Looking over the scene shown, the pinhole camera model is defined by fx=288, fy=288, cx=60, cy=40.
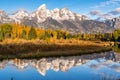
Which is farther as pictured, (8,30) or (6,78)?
(8,30)

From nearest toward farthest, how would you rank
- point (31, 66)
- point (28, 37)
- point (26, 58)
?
point (31, 66) < point (26, 58) < point (28, 37)

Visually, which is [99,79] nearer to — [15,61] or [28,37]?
[15,61]

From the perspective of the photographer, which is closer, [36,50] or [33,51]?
[33,51]

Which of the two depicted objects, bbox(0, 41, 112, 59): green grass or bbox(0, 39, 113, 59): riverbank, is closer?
bbox(0, 41, 112, 59): green grass

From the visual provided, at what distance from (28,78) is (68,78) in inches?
240

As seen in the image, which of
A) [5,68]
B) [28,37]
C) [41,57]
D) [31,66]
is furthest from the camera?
[28,37]

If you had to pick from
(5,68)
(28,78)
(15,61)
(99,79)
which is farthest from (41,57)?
(99,79)

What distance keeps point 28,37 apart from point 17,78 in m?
131

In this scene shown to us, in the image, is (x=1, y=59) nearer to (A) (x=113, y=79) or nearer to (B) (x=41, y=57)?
(B) (x=41, y=57)

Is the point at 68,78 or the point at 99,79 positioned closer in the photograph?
the point at 99,79

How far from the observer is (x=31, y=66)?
59969 mm

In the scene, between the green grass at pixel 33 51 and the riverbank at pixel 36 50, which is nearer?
the green grass at pixel 33 51

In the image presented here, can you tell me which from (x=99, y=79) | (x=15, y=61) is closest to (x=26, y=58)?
(x=15, y=61)

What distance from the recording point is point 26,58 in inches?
2785
